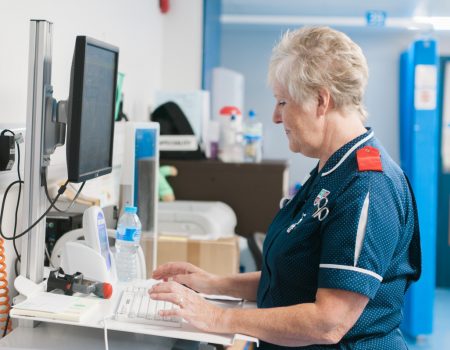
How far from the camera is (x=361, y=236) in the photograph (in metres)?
1.42

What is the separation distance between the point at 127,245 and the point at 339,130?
82 centimetres

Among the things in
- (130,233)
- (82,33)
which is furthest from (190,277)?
(82,33)

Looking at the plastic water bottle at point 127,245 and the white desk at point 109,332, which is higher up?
the plastic water bottle at point 127,245

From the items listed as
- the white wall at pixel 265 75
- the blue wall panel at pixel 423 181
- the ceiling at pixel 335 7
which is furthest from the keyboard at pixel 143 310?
the white wall at pixel 265 75

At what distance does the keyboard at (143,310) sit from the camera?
5.03 ft

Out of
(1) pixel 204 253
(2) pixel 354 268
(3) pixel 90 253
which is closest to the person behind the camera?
(2) pixel 354 268

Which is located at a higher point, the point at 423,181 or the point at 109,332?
the point at 423,181

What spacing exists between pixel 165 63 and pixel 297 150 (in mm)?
2494

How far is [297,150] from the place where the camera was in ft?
5.47

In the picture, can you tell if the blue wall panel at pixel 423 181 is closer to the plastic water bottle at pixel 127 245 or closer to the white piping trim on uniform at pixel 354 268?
the plastic water bottle at pixel 127 245

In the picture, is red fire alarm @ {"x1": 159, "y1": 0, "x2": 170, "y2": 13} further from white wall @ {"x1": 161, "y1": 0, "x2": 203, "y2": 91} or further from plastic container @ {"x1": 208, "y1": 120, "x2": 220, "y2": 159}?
plastic container @ {"x1": 208, "y1": 120, "x2": 220, "y2": 159}

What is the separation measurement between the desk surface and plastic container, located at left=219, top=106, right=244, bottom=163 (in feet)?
7.04

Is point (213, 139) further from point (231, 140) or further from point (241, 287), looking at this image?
point (241, 287)

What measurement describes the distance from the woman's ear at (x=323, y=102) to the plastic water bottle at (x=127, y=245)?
2.45ft
